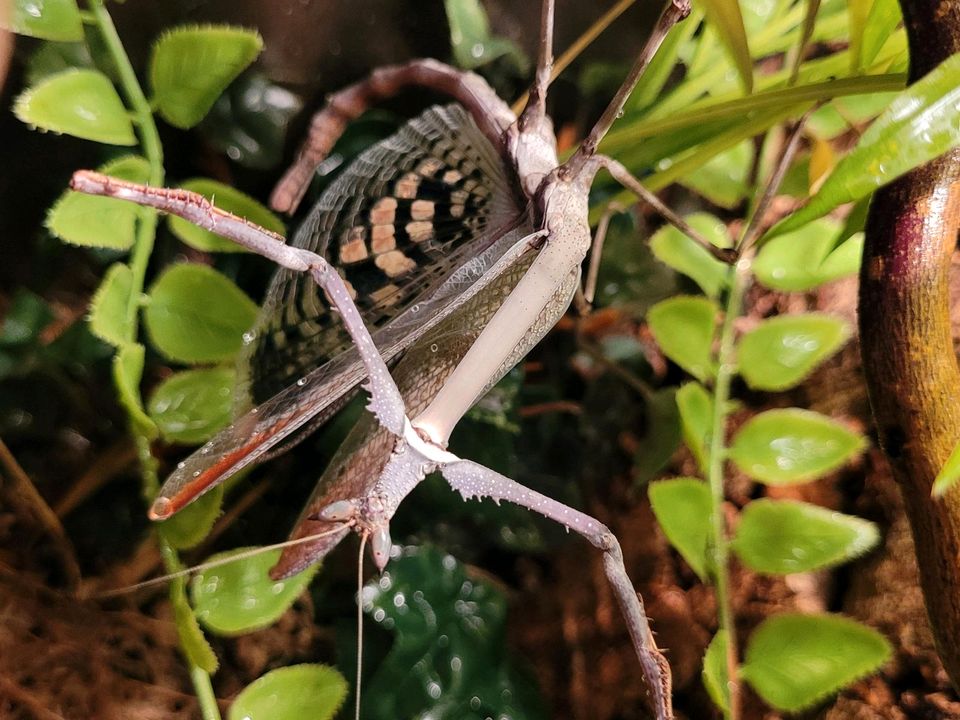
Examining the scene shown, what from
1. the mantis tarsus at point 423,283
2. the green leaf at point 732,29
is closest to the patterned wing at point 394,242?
the mantis tarsus at point 423,283

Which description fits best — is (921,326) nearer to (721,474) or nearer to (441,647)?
(721,474)

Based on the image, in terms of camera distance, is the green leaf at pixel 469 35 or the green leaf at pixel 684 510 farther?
the green leaf at pixel 469 35

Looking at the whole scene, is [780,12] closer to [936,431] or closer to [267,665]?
[936,431]

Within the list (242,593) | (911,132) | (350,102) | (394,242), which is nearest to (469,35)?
(350,102)

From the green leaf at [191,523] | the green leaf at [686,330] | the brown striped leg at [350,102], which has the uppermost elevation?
the brown striped leg at [350,102]

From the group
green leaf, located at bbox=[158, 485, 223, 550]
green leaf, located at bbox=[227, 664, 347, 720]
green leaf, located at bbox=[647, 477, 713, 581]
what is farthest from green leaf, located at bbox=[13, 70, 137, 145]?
green leaf, located at bbox=[647, 477, 713, 581]

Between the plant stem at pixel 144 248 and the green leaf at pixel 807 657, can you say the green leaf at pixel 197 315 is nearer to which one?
the plant stem at pixel 144 248
